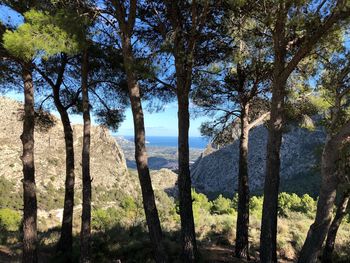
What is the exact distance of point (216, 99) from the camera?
1254cm

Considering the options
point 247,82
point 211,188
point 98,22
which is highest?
point 98,22

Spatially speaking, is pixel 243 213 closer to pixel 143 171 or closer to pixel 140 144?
pixel 143 171

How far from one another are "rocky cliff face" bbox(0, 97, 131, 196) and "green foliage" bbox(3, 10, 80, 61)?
131 feet

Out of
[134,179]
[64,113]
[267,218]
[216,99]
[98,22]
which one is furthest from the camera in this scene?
[134,179]

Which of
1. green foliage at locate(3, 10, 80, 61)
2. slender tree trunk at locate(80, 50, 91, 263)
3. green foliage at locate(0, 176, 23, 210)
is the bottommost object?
green foliage at locate(0, 176, 23, 210)

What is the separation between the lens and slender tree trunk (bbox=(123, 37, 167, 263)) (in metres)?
7.69

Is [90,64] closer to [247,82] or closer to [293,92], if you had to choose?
[247,82]

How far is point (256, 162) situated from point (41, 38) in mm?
97637

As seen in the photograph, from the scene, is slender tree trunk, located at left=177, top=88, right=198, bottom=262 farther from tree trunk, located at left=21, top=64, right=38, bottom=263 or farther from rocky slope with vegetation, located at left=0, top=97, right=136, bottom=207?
rocky slope with vegetation, located at left=0, top=97, right=136, bottom=207

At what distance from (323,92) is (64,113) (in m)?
7.60

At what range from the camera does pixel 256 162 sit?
10125cm

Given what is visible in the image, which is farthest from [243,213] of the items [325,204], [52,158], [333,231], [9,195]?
[52,158]

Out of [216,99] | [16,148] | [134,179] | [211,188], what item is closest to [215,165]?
Result: [211,188]

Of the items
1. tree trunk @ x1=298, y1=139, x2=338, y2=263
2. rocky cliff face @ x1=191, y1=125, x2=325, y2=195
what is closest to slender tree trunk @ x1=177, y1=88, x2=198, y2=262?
tree trunk @ x1=298, y1=139, x2=338, y2=263
